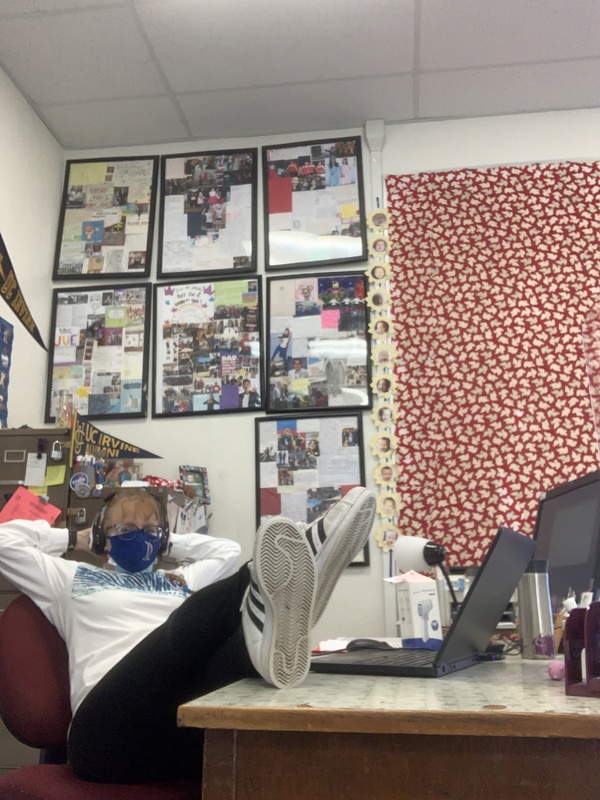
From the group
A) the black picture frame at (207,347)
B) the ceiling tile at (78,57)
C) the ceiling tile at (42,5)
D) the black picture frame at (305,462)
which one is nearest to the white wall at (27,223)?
the ceiling tile at (78,57)

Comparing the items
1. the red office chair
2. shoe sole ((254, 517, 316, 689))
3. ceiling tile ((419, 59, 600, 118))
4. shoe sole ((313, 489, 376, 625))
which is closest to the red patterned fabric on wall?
ceiling tile ((419, 59, 600, 118))

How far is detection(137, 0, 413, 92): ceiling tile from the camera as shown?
2613mm

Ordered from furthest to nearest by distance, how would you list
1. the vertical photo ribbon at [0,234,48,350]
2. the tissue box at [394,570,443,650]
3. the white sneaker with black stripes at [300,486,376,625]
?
the vertical photo ribbon at [0,234,48,350] → the tissue box at [394,570,443,650] → the white sneaker with black stripes at [300,486,376,625]

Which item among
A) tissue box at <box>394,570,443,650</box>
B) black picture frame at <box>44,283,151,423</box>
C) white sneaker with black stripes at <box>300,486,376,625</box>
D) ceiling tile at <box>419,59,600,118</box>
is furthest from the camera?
black picture frame at <box>44,283,151,423</box>

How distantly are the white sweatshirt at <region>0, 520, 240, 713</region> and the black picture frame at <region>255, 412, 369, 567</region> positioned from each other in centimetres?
139

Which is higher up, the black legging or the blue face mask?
the blue face mask

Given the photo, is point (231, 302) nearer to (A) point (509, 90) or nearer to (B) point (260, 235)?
(B) point (260, 235)

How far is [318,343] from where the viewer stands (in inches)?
119

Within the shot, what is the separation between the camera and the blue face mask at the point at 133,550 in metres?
1.43

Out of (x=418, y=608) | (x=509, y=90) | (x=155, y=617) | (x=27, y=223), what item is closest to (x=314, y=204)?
(x=509, y=90)

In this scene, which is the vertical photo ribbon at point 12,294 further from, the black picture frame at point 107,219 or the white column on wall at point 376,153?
the white column on wall at point 376,153

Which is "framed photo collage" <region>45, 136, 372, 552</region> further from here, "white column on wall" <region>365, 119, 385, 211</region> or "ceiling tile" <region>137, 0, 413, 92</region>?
"ceiling tile" <region>137, 0, 413, 92</region>

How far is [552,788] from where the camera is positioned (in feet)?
2.11

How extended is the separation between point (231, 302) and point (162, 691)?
2284 millimetres
